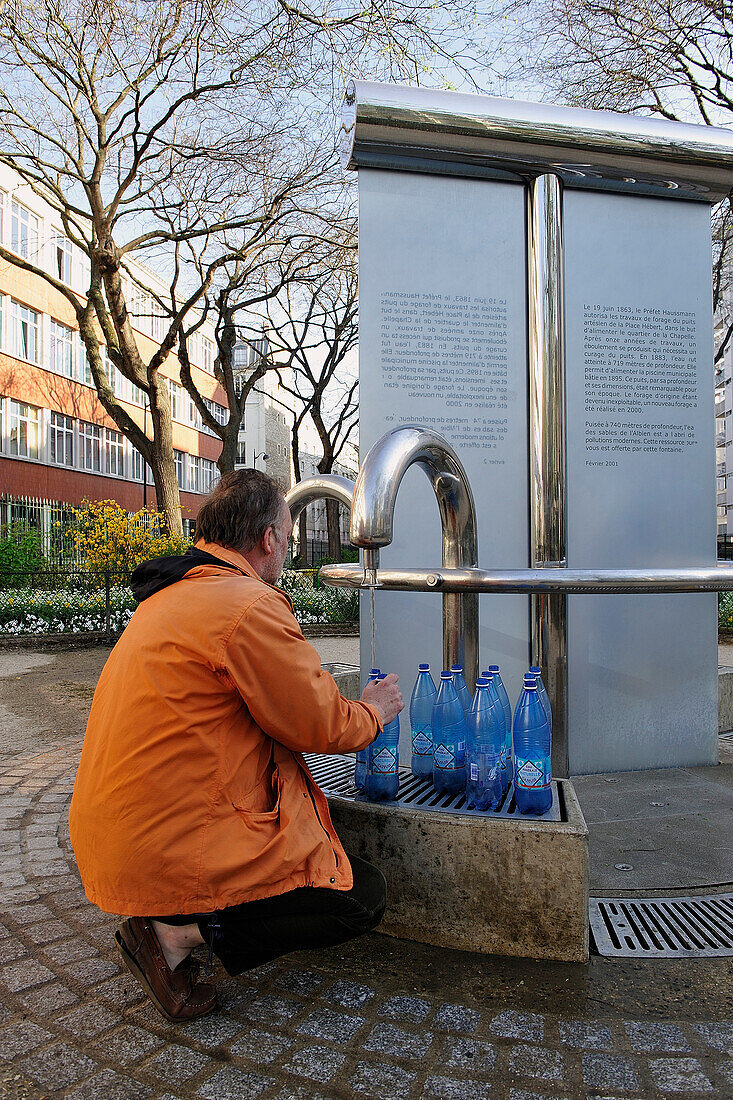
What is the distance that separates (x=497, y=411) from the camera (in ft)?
14.6

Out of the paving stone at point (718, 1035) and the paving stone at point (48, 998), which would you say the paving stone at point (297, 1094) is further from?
the paving stone at point (718, 1035)

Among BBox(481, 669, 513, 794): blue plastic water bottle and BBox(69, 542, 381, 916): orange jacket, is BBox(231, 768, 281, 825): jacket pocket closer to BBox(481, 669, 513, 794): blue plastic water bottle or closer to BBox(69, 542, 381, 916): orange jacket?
BBox(69, 542, 381, 916): orange jacket

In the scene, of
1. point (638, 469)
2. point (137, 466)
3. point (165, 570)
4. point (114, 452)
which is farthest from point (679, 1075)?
point (137, 466)

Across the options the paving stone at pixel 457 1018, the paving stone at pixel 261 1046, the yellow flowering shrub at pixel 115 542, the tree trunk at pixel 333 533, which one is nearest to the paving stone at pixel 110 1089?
the paving stone at pixel 261 1046

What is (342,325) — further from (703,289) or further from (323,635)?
(703,289)

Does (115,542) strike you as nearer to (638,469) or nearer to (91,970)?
(638,469)

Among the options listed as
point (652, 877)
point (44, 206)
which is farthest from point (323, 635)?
point (44, 206)

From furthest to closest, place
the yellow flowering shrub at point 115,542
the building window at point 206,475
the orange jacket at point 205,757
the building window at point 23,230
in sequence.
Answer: the building window at point 206,475, the building window at point 23,230, the yellow flowering shrub at point 115,542, the orange jacket at point 205,757

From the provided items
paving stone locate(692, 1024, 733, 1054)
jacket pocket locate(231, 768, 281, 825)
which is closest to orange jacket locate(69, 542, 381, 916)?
jacket pocket locate(231, 768, 281, 825)

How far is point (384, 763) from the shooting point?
2.79 m

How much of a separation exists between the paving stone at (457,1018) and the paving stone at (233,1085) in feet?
1.62

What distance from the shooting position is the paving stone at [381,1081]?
196cm

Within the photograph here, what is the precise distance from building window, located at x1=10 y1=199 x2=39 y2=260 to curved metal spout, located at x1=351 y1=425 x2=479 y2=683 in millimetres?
28436

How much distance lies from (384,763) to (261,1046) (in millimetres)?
932
